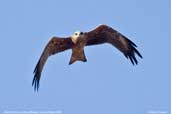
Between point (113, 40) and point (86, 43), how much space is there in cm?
92

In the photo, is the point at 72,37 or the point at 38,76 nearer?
the point at 72,37

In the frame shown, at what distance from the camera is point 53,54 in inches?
765

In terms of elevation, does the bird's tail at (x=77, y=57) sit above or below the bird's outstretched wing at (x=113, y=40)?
below

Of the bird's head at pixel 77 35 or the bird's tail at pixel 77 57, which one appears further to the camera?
the bird's tail at pixel 77 57

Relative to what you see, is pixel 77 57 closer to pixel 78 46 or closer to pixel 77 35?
pixel 78 46

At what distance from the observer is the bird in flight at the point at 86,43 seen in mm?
18641

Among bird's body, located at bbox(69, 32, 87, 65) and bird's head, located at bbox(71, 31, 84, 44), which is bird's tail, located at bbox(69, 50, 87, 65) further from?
bird's head, located at bbox(71, 31, 84, 44)

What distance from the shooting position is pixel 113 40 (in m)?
19.3

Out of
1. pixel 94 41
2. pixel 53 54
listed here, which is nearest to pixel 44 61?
pixel 53 54

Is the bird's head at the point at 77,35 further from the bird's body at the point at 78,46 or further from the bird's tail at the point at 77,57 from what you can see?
the bird's tail at the point at 77,57

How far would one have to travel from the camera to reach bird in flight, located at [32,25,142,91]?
61.2ft

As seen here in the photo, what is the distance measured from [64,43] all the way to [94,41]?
2.89ft

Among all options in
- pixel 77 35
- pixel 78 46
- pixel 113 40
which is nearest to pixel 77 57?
pixel 78 46

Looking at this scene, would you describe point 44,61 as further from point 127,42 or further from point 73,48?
point 127,42
